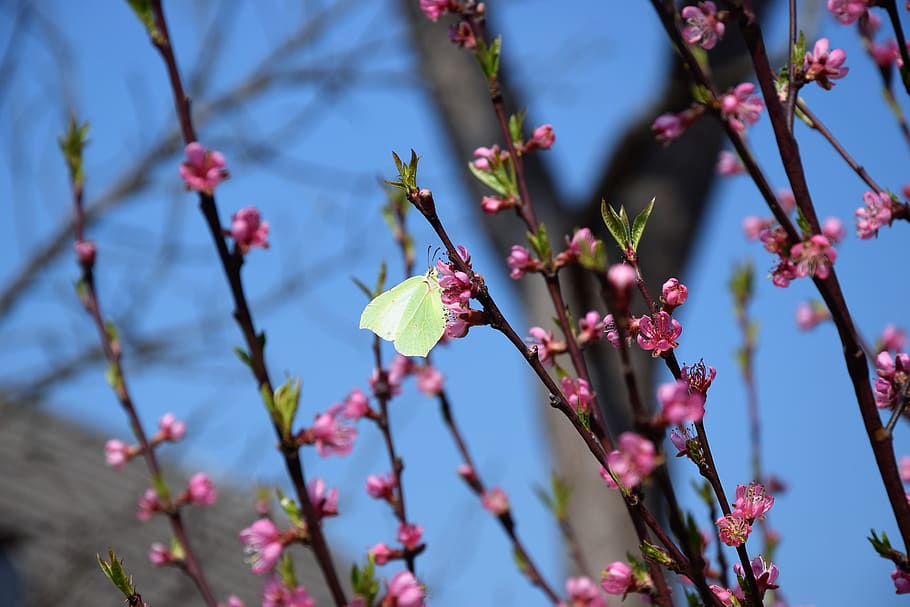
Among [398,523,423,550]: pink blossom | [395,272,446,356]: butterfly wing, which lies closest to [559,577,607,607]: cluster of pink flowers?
[398,523,423,550]: pink blossom

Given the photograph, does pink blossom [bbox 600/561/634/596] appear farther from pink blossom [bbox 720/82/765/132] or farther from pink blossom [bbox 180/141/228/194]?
pink blossom [bbox 180/141/228/194]

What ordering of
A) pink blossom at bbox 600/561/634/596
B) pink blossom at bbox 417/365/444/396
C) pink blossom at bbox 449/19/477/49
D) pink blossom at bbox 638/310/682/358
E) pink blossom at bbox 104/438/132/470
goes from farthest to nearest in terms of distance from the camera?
pink blossom at bbox 104/438/132/470, pink blossom at bbox 417/365/444/396, pink blossom at bbox 449/19/477/49, pink blossom at bbox 600/561/634/596, pink blossom at bbox 638/310/682/358

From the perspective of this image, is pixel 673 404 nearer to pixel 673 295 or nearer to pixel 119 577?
pixel 673 295

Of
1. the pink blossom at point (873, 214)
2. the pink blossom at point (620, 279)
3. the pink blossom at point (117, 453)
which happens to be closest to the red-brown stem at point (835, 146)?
the pink blossom at point (873, 214)

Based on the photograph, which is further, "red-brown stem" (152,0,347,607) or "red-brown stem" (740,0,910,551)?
"red-brown stem" (152,0,347,607)

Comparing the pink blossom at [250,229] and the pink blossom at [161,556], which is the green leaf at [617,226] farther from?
the pink blossom at [161,556]

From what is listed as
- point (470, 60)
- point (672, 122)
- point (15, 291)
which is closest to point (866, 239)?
point (672, 122)
